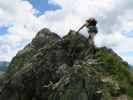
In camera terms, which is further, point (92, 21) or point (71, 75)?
point (92, 21)

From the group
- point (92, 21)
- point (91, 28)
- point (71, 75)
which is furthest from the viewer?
point (91, 28)

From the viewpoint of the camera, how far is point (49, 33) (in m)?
59.6

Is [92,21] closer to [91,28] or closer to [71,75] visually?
[91,28]

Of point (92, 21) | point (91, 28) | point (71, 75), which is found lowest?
point (71, 75)

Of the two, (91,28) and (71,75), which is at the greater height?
(91,28)

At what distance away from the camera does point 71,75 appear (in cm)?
3231

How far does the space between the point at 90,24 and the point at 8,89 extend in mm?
18734

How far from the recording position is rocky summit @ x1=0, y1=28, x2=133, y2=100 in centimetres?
3102

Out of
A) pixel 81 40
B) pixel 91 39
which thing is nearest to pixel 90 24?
pixel 91 39

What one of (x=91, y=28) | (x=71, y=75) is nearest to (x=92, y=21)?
(x=91, y=28)

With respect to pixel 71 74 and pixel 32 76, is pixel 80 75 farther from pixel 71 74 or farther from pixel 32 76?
pixel 32 76

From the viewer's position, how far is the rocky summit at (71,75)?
31016mm

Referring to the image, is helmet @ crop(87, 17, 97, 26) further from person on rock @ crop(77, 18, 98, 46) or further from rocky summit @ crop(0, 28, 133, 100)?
rocky summit @ crop(0, 28, 133, 100)

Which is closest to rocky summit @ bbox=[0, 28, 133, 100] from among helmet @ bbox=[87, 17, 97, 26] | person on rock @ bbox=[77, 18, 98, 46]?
person on rock @ bbox=[77, 18, 98, 46]
